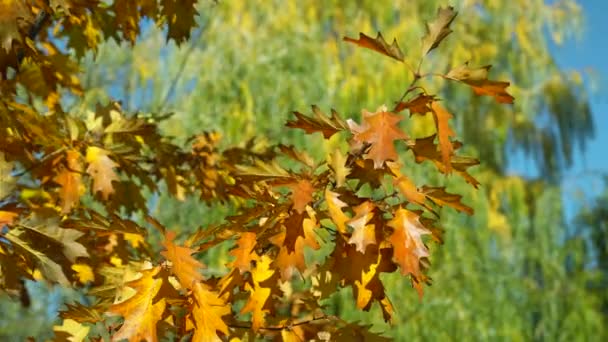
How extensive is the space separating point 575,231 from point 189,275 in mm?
5585

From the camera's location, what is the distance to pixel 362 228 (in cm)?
89

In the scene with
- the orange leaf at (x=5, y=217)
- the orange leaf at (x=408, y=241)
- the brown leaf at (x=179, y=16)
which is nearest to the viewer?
the orange leaf at (x=408, y=241)

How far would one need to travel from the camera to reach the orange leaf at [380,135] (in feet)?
2.86

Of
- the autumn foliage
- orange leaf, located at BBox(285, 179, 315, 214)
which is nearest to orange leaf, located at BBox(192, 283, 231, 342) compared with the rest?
the autumn foliage

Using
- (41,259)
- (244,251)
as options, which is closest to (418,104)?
(244,251)

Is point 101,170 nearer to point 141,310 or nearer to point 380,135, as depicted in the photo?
point 141,310

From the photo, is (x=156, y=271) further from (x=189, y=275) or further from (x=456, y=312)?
(x=456, y=312)

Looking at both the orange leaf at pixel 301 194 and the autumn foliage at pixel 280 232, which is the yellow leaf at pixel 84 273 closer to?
the autumn foliage at pixel 280 232

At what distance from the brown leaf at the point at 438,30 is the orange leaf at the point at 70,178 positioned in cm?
68

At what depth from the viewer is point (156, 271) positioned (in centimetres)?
95

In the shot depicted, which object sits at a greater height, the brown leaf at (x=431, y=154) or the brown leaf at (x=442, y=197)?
the brown leaf at (x=431, y=154)

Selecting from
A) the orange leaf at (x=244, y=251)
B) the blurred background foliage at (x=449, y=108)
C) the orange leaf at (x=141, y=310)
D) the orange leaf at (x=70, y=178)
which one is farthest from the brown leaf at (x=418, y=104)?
the blurred background foliage at (x=449, y=108)

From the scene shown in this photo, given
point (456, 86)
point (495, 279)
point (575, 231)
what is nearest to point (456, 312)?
point (495, 279)

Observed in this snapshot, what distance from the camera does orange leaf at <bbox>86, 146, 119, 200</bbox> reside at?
4.23ft
